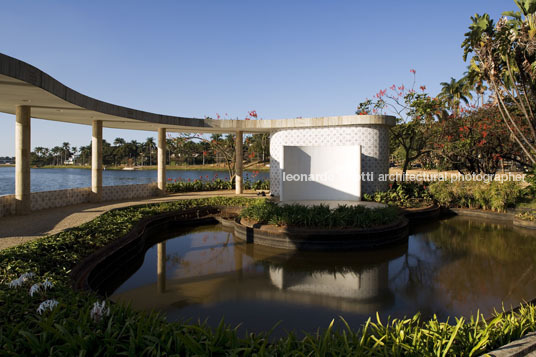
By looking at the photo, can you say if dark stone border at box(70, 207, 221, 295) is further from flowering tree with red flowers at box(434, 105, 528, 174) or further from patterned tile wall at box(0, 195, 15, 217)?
flowering tree with red flowers at box(434, 105, 528, 174)

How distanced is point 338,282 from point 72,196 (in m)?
9.31

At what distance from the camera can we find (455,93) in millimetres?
15938

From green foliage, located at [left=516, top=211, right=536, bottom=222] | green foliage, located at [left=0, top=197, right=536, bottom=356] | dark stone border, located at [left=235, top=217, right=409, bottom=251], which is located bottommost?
dark stone border, located at [left=235, top=217, right=409, bottom=251]

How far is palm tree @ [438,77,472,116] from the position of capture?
15890mm

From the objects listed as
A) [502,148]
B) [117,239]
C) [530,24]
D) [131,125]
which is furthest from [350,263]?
[502,148]

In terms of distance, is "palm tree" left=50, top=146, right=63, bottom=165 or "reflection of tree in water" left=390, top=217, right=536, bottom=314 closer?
"reflection of tree in water" left=390, top=217, right=536, bottom=314

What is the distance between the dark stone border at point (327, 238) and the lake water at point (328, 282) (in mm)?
270

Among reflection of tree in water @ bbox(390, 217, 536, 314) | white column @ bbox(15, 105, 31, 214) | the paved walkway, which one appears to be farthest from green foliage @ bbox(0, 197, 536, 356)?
white column @ bbox(15, 105, 31, 214)

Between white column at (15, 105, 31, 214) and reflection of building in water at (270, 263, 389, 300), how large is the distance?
7008mm

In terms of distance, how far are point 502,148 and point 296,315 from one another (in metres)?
16.2

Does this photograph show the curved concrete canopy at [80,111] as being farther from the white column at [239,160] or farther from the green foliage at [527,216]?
the green foliage at [527,216]

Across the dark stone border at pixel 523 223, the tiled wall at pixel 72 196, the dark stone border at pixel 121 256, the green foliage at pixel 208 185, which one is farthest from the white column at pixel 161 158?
the dark stone border at pixel 523 223

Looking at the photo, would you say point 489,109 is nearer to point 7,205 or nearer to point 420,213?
point 420,213

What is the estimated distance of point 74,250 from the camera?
5.33 metres
